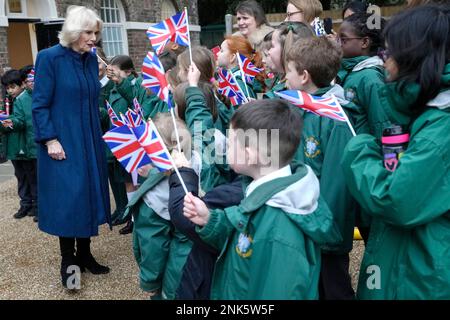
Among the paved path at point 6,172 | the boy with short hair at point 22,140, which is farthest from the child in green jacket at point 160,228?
the paved path at point 6,172

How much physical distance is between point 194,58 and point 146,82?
77cm

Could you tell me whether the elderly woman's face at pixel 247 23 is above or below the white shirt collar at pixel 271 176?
above

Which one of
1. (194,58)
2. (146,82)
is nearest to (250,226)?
(146,82)

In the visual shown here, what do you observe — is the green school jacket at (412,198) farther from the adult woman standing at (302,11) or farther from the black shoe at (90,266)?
the black shoe at (90,266)

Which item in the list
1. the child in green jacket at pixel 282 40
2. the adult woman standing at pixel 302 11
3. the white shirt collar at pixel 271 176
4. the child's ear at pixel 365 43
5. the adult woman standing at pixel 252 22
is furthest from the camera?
the adult woman standing at pixel 252 22

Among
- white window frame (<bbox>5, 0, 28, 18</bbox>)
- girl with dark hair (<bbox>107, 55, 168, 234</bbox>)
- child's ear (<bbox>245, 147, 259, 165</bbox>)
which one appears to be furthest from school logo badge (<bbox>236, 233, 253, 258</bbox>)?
white window frame (<bbox>5, 0, 28, 18</bbox>)

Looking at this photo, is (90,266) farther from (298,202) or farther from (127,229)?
(298,202)

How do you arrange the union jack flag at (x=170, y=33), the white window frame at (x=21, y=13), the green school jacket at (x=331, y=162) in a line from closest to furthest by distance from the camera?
→ 1. the green school jacket at (x=331, y=162)
2. the union jack flag at (x=170, y=33)
3. the white window frame at (x=21, y=13)

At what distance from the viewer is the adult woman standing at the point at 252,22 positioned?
14.9 ft

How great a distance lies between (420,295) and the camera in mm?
1682

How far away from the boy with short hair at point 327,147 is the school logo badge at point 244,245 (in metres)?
0.68

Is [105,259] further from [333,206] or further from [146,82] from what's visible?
[333,206]

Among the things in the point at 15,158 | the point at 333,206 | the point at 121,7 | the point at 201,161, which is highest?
the point at 121,7

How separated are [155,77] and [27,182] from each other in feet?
13.8
